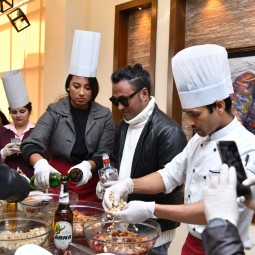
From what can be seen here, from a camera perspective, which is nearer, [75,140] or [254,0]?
[75,140]

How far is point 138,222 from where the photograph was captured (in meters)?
1.33

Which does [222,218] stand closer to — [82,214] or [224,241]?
[224,241]

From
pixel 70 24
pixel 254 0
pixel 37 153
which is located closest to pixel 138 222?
pixel 37 153

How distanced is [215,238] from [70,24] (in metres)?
3.47

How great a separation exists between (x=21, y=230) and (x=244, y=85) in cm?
180

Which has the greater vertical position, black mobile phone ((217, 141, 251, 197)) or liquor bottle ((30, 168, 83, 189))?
black mobile phone ((217, 141, 251, 197))

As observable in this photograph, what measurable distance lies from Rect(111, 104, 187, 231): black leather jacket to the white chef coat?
208 millimetres

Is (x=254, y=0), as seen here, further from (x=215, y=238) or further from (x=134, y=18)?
(x=215, y=238)

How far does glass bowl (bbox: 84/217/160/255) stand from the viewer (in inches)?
44.8

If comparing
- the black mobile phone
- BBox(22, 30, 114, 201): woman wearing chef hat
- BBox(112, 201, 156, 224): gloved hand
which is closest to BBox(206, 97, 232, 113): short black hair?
the black mobile phone

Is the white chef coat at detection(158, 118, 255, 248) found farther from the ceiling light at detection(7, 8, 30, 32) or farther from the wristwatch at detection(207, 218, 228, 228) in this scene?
the ceiling light at detection(7, 8, 30, 32)

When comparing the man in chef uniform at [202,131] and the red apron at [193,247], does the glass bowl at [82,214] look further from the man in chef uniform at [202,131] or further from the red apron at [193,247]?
the red apron at [193,247]

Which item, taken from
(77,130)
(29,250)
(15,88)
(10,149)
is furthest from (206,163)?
(15,88)

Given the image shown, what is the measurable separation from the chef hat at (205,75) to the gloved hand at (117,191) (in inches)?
16.9
